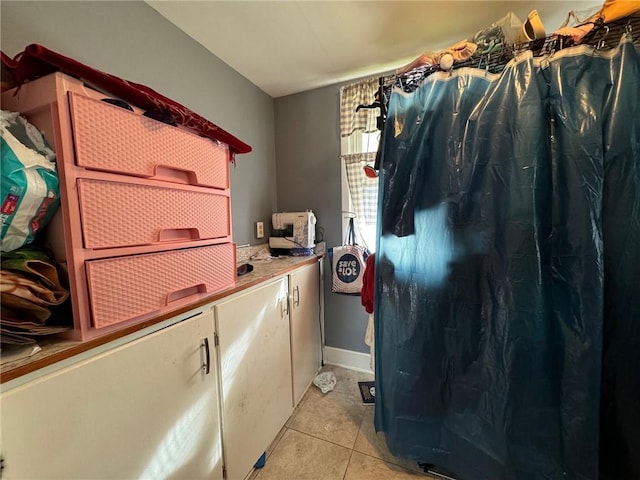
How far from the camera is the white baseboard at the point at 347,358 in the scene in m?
1.95

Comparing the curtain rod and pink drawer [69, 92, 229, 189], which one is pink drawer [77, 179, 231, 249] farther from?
the curtain rod

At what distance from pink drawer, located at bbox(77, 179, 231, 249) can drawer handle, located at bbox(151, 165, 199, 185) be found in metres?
0.04

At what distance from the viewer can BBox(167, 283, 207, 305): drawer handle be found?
81 centimetres

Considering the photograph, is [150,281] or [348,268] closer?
[150,281]

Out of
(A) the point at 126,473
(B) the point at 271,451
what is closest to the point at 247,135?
(A) the point at 126,473

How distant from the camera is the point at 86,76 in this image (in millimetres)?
625

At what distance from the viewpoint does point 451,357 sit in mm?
1058

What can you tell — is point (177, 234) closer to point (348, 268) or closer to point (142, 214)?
point (142, 214)

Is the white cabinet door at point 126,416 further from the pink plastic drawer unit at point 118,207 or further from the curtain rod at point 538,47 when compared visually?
the curtain rod at point 538,47

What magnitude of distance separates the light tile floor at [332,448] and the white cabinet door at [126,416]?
0.42 metres

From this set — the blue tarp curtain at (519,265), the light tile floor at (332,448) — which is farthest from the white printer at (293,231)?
the light tile floor at (332,448)

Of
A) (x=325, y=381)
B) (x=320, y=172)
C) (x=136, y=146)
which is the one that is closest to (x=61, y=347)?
(x=136, y=146)

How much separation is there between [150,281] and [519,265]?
1303mm

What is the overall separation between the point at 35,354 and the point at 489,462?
159 cm
